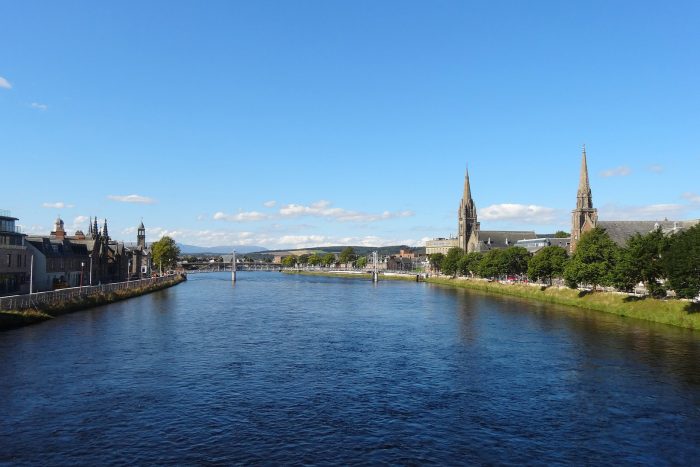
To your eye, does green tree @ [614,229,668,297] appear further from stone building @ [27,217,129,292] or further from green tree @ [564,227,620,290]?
stone building @ [27,217,129,292]

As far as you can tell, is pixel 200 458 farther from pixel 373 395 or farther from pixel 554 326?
pixel 554 326

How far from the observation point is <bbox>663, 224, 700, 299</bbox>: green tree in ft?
230

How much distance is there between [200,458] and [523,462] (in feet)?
54.1

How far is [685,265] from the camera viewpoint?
7131 centimetres

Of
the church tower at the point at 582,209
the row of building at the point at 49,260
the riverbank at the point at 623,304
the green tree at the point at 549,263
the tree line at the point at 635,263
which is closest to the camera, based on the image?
the tree line at the point at 635,263

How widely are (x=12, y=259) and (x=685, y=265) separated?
108 metres

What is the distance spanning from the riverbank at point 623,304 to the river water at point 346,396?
19.9 feet

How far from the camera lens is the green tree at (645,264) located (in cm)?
8425

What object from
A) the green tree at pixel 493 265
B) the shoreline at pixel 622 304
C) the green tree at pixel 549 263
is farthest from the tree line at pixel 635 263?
the green tree at pixel 493 265

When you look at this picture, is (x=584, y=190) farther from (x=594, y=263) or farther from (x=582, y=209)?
(x=594, y=263)

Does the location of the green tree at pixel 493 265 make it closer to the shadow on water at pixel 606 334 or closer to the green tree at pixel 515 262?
the green tree at pixel 515 262

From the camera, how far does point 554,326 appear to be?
75750 mm

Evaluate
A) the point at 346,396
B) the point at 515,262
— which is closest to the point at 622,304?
the point at 346,396

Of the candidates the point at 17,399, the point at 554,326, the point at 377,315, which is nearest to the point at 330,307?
the point at 377,315
